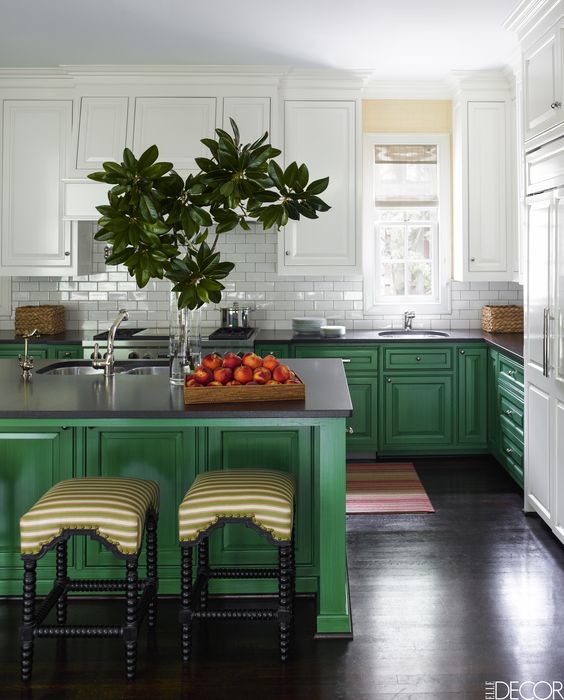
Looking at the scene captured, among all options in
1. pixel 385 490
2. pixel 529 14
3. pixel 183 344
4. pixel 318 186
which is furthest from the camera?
pixel 385 490

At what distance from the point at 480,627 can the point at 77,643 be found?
159 cm

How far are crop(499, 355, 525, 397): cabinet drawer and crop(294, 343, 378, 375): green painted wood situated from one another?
93cm

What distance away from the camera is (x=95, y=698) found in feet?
9.28

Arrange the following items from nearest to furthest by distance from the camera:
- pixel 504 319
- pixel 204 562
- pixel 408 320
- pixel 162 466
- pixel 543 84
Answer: pixel 204 562 → pixel 162 466 → pixel 543 84 → pixel 504 319 → pixel 408 320

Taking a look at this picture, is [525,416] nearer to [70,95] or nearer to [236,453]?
[236,453]

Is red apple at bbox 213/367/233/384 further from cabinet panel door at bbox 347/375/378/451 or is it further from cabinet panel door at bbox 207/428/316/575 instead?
cabinet panel door at bbox 347/375/378/451

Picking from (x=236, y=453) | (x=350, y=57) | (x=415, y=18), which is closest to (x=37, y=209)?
(x=350, y=57)

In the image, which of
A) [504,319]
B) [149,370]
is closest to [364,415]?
[504,319]

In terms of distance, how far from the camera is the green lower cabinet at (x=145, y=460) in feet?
11.7

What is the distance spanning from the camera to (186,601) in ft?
10.0

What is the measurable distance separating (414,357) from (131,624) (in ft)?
11.9

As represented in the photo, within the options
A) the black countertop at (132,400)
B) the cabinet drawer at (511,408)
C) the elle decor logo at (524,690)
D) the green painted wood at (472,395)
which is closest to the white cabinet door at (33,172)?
the black countertop at (132,400)

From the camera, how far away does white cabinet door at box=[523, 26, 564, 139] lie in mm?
4105

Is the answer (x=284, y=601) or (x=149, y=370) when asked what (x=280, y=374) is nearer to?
(x=284, y=601)
